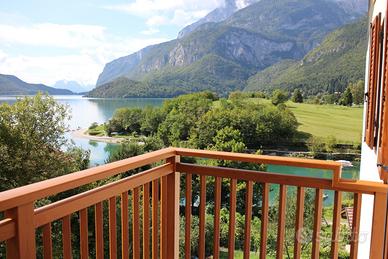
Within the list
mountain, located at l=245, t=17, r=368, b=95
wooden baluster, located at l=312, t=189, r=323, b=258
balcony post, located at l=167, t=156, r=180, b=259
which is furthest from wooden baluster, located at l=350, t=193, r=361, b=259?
mountain, located at l=245, t=17, r=368, b=95

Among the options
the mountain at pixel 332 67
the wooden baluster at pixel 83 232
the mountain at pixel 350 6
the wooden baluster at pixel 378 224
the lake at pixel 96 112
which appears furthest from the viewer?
the mountain at pixel 350 6

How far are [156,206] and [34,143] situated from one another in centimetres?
1182

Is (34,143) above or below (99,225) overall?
below

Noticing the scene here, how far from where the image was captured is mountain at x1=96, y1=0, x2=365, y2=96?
72.6 meters

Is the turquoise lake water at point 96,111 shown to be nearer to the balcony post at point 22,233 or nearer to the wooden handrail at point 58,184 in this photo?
the wooden handrail at point 58,184

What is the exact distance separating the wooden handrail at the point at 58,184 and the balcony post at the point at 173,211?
37 centimetres

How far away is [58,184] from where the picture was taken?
120 cm

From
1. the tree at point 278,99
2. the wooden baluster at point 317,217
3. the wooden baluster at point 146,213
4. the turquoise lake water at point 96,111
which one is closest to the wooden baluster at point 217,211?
the wooden baluster at point 146,213

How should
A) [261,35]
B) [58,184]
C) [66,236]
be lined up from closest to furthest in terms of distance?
[58,184]
[66,236]
[261,35]

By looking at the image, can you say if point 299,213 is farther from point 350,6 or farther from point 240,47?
point 350,6

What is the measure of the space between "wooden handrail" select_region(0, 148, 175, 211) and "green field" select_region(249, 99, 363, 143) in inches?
1472

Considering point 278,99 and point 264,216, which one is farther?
point 278,99

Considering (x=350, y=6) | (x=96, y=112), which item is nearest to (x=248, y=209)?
(x=96, y=112)

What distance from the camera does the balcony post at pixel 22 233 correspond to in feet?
3.53
